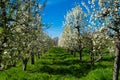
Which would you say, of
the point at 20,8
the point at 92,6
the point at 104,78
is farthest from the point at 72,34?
the point at 20,8

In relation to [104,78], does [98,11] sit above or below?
above

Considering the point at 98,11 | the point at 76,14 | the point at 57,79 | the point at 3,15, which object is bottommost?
the point at 57,79

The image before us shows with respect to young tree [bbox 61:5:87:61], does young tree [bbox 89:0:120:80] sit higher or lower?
lower

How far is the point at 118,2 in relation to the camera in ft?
49.1

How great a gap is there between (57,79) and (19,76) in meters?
3.54

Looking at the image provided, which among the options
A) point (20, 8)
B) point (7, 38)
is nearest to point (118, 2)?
point (20, 8)

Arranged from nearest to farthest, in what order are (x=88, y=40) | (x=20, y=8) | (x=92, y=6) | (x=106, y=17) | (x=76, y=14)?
(x=20, y=8) < (x=106, y=17) < (x=92, y=6) < (x=88, y=40) < (x=76, y=14)

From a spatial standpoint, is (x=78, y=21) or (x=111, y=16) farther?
(x=78, y=21)

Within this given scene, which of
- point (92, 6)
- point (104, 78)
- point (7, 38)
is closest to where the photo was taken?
point (7, 38)

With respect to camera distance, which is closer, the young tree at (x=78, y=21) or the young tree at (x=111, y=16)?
the young tree at (x=111, y=16)

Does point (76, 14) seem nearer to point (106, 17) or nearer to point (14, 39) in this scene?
point (106, 17)

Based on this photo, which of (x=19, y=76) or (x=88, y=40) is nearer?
(x=19, y=76)

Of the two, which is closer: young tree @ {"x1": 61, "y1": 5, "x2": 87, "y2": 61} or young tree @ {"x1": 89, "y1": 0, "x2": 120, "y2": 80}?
young tree @ {"x1": 89, "y1": 0, "x2": 120, "y2": 80}

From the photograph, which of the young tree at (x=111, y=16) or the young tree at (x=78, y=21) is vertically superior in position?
the young tree at (x=78, y=21)
